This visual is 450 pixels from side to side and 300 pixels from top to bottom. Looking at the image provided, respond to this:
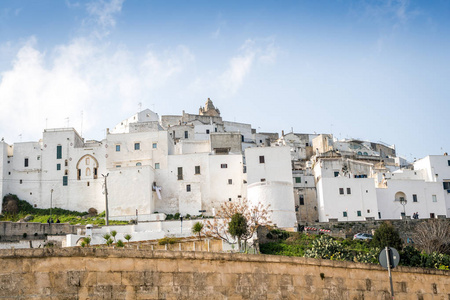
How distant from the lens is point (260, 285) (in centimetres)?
1143

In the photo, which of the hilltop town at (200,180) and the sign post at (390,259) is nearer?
the sign post at (390,259)

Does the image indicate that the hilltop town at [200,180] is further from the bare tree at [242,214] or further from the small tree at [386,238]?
the small tree at [386,238]

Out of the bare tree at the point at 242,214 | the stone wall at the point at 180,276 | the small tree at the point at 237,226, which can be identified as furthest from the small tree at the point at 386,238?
the stone wall at the point at 180,276

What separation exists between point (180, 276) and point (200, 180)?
38.3m

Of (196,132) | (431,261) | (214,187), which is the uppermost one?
(196,132)

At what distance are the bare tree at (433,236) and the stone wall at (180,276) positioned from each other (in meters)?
27.1

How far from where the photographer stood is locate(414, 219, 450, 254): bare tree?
1523 inches

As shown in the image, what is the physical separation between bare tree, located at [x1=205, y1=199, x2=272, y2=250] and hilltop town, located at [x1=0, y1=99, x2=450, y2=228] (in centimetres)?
91

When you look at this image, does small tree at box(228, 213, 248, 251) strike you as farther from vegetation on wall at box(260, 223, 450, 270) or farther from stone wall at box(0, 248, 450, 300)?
stone wall at box(0, 248, 450, 300)

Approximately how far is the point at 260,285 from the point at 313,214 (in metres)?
36.9

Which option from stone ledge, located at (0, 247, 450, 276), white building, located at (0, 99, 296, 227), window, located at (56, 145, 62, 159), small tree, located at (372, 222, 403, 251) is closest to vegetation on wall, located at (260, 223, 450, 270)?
small tree, located at (372, 222, 403, 251)

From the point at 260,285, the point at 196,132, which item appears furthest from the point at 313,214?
the point at 260,285

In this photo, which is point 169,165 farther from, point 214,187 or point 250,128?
point 250,128

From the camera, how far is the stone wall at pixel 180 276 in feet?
31.2
